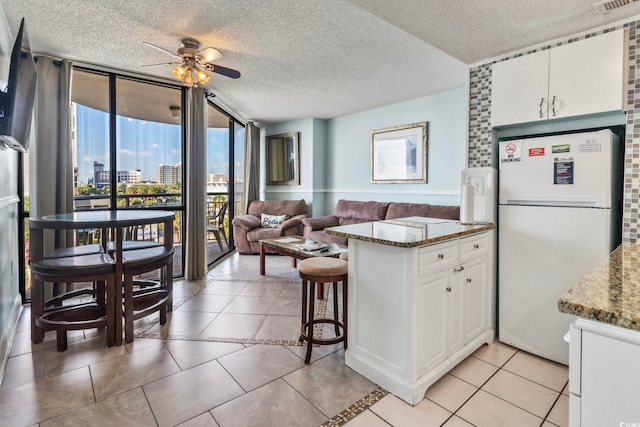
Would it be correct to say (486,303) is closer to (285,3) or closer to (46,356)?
(285,3)

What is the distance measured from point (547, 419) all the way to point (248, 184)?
224 inches

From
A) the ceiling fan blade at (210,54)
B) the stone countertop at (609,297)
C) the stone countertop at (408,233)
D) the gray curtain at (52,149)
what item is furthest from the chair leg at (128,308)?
the stone countertop at (609,297)

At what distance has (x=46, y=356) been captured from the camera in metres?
2.22

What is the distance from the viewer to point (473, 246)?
7.23 ft

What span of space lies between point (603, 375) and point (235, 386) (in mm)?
1774

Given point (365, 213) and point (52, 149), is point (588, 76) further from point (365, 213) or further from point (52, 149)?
point (52, 149)

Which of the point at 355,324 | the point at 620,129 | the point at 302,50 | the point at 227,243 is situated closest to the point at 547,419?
the point at 355,324

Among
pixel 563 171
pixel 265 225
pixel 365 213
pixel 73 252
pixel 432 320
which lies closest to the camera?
pixel 432 320

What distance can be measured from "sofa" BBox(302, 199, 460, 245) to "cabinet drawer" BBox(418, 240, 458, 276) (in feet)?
7.51

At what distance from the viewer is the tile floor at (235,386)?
1.64 meters

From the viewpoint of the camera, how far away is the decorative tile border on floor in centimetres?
161

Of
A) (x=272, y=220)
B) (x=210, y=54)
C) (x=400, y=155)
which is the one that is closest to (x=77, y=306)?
(x=210, y=54)

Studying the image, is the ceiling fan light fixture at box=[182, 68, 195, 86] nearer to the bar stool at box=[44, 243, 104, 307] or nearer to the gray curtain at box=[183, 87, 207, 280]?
the gray curtain at box=[183, 87, 207, 280]

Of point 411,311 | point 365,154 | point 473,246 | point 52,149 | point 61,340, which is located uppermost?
point 365,154
